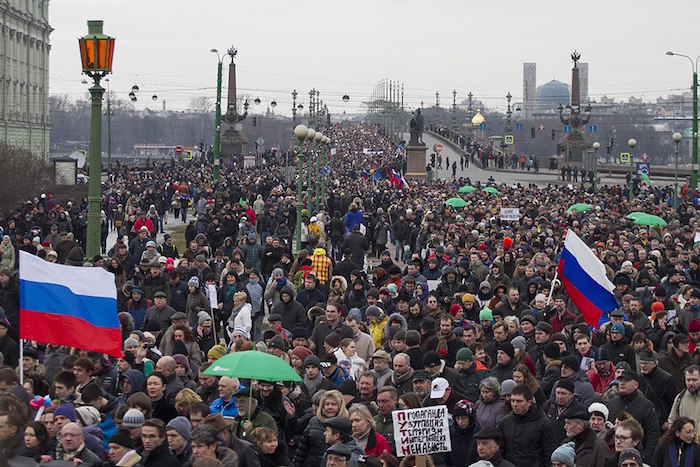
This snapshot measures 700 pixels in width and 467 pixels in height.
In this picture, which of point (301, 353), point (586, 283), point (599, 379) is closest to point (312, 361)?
point (301, 353)

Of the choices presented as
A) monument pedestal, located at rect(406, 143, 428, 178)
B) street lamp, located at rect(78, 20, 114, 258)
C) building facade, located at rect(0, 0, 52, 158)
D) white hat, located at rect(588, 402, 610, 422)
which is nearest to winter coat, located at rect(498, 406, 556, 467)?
white hat, located at rect(588, 402, 610, 422)

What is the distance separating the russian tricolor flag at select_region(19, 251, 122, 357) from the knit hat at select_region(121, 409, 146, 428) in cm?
225

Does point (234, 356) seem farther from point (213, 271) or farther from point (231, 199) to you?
point (231, 199)

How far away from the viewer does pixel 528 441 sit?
33.2 ft

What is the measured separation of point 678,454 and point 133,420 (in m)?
3.82

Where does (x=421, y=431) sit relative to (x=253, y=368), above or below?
below

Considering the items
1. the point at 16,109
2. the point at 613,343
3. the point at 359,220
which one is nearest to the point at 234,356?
the point at 613,343

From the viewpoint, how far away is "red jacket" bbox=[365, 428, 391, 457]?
31.6 ft

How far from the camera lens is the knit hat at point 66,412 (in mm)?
9527

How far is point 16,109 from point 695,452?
78529 mm

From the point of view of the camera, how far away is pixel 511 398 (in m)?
10.2

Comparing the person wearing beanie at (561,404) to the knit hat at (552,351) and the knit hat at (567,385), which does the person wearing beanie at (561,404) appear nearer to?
the knit hat at (567,385)

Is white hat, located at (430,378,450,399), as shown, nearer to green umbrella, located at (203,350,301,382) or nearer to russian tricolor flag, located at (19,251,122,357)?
green umbrella, located at (203,350,301,382)

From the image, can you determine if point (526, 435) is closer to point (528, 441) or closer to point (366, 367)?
point (528, 441)
